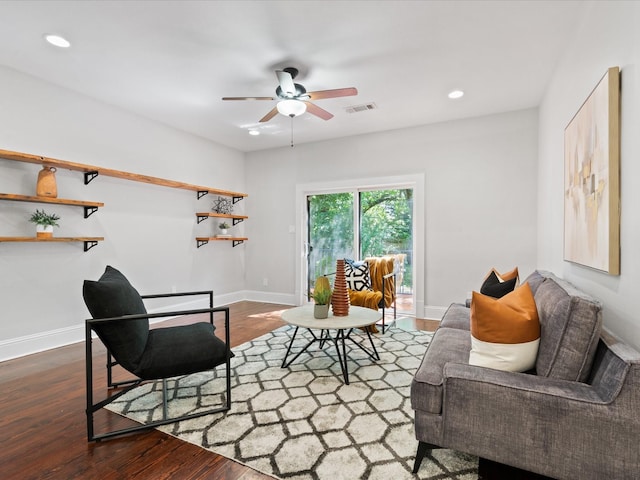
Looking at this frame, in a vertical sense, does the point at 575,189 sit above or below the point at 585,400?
above

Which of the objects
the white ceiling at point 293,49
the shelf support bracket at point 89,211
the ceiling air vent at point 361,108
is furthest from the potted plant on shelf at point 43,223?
the ceiling air vent at point 361,108

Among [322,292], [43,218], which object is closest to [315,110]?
[322,292]

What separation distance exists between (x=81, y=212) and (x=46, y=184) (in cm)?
48

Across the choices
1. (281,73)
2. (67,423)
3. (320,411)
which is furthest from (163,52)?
(320,411)

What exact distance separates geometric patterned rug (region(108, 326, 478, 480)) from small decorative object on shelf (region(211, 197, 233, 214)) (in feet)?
9.45

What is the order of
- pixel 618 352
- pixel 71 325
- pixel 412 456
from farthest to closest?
pixel 71 325, pixel 412 456, pixel 618 352

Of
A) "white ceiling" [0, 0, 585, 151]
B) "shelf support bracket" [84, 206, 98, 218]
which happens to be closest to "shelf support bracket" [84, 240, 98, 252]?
"shelf support bracket" [84, 206, 98, 218]

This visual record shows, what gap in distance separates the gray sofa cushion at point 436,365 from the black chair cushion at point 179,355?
3.77 feet

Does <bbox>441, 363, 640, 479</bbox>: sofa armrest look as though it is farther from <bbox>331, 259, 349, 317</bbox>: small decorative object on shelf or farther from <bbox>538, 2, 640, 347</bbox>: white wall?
<bbox>331, 259, 349, 317</bbox>: small decorative object on shelf

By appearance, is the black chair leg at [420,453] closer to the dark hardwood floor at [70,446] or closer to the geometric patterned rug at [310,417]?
the geometric patterned rug at [310,417]

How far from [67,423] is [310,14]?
3.07m

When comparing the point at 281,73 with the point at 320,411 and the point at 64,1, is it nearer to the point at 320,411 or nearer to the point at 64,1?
the point at 64,1

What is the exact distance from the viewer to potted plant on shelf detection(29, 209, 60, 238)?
306 centimetres

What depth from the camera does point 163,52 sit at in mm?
2711
